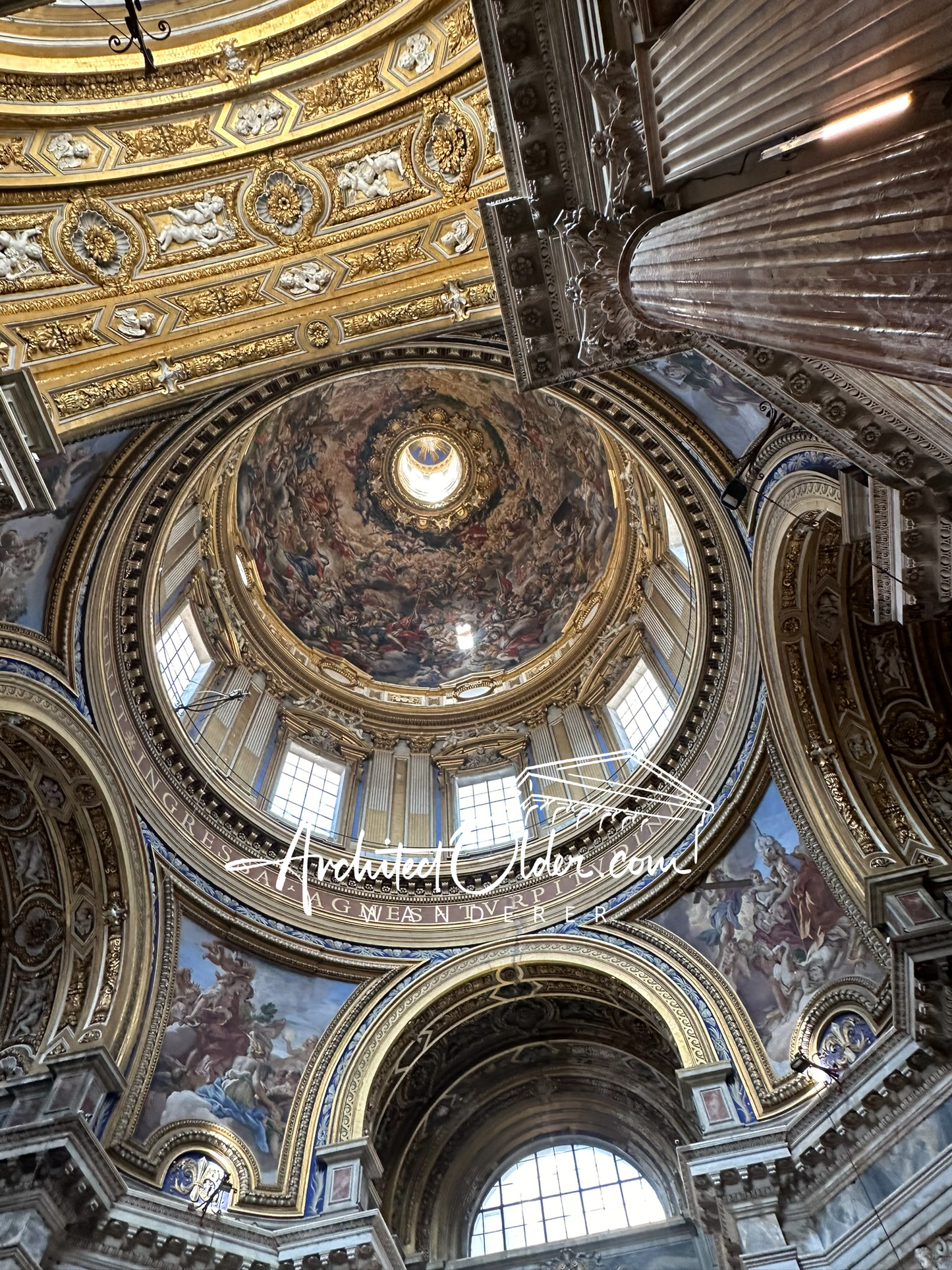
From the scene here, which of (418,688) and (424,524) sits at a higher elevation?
(424,524)

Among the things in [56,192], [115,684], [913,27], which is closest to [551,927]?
[115,684]

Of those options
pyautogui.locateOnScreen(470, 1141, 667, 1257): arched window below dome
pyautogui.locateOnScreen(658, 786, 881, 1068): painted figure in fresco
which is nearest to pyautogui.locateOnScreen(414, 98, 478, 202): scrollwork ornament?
pyautogui.locateOnScreen(658, 786, 881, 1068): painted figure in fresco

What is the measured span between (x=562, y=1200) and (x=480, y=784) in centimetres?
818

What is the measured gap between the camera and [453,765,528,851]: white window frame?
59.3ft

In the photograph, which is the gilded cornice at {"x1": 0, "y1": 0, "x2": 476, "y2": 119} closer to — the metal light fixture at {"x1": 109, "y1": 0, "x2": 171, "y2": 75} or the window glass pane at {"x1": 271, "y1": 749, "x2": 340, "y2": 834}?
the metal light fixture at {"x1": 109, "y1": 0, "x2": 171, "y2": 75}

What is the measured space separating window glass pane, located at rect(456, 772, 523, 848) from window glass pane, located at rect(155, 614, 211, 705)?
6268 mm

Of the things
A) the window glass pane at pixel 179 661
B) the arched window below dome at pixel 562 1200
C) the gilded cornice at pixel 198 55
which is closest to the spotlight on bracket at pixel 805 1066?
the arched window below dome at pixel 562 1200

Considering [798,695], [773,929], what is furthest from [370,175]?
[773,929]

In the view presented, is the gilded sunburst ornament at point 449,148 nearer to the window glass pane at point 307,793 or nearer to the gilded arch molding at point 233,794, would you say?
the gilded arch molding at point 233,794

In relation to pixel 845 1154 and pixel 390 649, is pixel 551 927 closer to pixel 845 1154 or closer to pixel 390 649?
pixel 845 1154

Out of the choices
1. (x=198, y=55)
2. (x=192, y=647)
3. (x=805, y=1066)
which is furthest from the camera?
(x=192, y=647)

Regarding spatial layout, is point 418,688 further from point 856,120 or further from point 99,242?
point 856,120

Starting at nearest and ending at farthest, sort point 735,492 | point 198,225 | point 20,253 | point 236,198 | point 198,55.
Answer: point 198,55 < point 20,253 < point 236,198 < point 198,225 < point 735,492

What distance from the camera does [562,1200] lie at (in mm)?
14797
